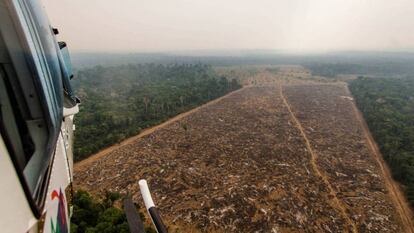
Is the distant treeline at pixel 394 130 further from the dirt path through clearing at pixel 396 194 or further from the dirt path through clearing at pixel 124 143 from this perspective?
the dirt path through clearing at pixel 124 143

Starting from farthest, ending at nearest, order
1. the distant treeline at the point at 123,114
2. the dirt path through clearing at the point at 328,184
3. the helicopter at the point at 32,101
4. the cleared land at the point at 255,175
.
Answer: the distant treeline at the point at 123,114 → the dirt path through clearing at the point at 328,184 → the cleared land at the point at 255,175 → the helicopter at the point at 32,101

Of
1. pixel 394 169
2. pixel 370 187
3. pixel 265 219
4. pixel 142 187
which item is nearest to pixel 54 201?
pixel 142 187

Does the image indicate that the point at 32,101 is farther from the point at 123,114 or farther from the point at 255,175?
the point at 123,114

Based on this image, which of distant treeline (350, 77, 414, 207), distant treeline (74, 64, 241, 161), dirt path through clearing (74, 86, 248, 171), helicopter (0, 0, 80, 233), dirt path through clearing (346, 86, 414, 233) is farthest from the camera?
distant treeline (74, 64, 241, 161)

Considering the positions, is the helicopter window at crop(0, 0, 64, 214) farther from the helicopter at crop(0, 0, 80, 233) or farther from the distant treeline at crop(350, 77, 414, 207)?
the distant treeline at crop(350, 77, 414, 207)

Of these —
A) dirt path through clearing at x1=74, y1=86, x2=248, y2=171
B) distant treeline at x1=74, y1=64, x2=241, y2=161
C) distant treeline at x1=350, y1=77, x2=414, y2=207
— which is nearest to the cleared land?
dirt path through clearing at x1=74, y1=86, x2=248, y2=171

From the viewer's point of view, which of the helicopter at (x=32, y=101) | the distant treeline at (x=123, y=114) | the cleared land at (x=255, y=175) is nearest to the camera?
the helicopter at (x=32, y=101)

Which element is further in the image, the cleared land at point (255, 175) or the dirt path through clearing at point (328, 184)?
the dirt path through clearing at point (328, 184)

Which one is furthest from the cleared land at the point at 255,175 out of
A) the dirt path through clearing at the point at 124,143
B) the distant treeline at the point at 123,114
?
the distant treeline at the point at 123,114

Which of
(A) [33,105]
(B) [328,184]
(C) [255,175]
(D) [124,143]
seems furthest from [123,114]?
(A) [33,105]
